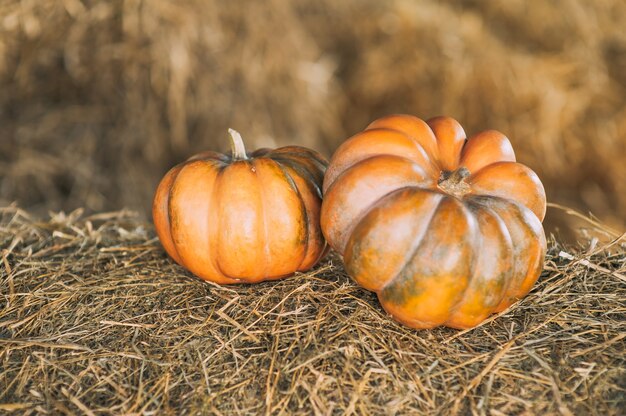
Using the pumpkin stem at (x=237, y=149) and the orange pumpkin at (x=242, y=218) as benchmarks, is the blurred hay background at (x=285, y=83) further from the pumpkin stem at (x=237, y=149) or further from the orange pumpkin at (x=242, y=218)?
the orange pumpkin at (x=242, y=218)

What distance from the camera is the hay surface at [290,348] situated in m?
1.64

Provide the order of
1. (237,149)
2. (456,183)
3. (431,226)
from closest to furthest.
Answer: (431,226)
(456,183)
(237,149)

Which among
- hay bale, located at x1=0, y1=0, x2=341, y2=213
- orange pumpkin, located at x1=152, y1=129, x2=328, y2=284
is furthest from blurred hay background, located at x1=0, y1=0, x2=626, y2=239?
orange pumpkin, located at x1=152, y1=129, x2=328, y2=284

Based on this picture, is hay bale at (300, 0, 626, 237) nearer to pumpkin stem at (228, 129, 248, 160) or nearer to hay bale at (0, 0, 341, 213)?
hay bale at (0, 0, 341, 213)

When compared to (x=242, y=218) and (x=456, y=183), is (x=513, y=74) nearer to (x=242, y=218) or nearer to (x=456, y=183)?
(x=456, y=183)

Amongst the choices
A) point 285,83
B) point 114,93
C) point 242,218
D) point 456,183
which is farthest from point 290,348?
point 285,83

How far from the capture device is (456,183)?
1959 millimetres

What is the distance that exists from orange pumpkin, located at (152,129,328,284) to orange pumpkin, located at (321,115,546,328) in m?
0.18

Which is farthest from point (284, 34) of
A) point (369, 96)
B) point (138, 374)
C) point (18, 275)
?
point (138, 374)

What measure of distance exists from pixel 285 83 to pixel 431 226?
2.92 metres

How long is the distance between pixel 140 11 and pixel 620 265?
3148mm

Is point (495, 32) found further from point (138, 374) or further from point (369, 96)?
point (138, 374)

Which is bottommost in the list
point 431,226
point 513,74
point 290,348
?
point 290,348

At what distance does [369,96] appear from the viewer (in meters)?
4.89
